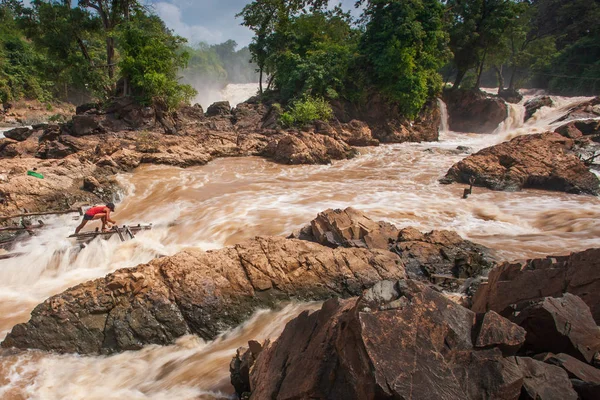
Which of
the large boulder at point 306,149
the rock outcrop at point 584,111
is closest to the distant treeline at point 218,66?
the large boulder at point 306,149

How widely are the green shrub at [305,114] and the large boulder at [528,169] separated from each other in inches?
360

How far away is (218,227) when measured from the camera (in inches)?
327

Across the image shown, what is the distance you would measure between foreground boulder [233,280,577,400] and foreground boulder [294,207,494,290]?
10.2 feet

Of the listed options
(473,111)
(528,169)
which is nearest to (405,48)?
(473,111)

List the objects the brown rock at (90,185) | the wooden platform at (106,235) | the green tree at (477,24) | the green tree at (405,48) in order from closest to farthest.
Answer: the wooden platform at (106,235)
the brown rock at (90,185)
the green tree at (405,48)
the green tree at (477,24)

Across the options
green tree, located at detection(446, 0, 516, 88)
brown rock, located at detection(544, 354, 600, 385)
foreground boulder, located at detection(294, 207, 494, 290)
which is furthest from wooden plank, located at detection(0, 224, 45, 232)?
green tree, located at detection(446, 0, 516, 88)

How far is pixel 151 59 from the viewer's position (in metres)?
17.6

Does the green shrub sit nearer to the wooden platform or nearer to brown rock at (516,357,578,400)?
the wooden platform

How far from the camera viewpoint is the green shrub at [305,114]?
19.1 meters

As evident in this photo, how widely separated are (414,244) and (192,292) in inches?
154

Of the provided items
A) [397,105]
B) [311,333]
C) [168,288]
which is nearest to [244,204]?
[168,288]

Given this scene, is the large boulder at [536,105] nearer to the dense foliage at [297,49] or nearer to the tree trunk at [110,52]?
the dense foliage at [297,49]

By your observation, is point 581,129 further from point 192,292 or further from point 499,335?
point 192,292

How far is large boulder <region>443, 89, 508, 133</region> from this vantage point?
85.1 feet
